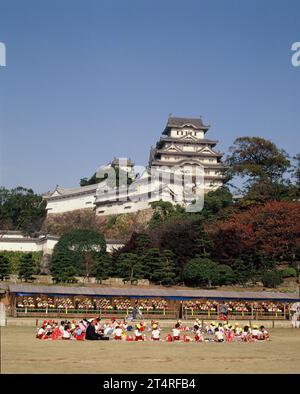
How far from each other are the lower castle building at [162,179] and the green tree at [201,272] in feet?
73.5

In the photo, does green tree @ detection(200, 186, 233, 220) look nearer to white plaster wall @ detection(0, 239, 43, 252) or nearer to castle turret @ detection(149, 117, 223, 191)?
castle turret @ detection(149, 117, 223, 191)

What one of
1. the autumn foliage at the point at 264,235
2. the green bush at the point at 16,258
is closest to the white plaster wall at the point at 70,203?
the green bush at the point at 16,258

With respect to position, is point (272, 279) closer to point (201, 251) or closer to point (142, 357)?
point (201, 251)

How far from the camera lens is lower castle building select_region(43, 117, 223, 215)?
7325cm

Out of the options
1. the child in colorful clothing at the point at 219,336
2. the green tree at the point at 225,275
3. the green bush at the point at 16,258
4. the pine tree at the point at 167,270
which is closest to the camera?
the child in colorful clothing at the point at 219,336

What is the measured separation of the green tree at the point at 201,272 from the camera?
48.9 meters

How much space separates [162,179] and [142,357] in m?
57.8

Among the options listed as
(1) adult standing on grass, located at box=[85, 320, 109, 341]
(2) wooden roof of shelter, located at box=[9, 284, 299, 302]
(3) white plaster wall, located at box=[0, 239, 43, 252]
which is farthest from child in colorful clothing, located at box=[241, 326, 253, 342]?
(3) white plaster wall, located at box=[0, 239, 43, 252]

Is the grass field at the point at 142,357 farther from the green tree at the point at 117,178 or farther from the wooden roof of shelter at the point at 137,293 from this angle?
the green tree at the point at 117,178

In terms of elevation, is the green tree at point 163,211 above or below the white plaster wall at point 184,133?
below

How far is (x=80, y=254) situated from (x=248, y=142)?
26031mm

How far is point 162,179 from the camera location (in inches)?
2953
